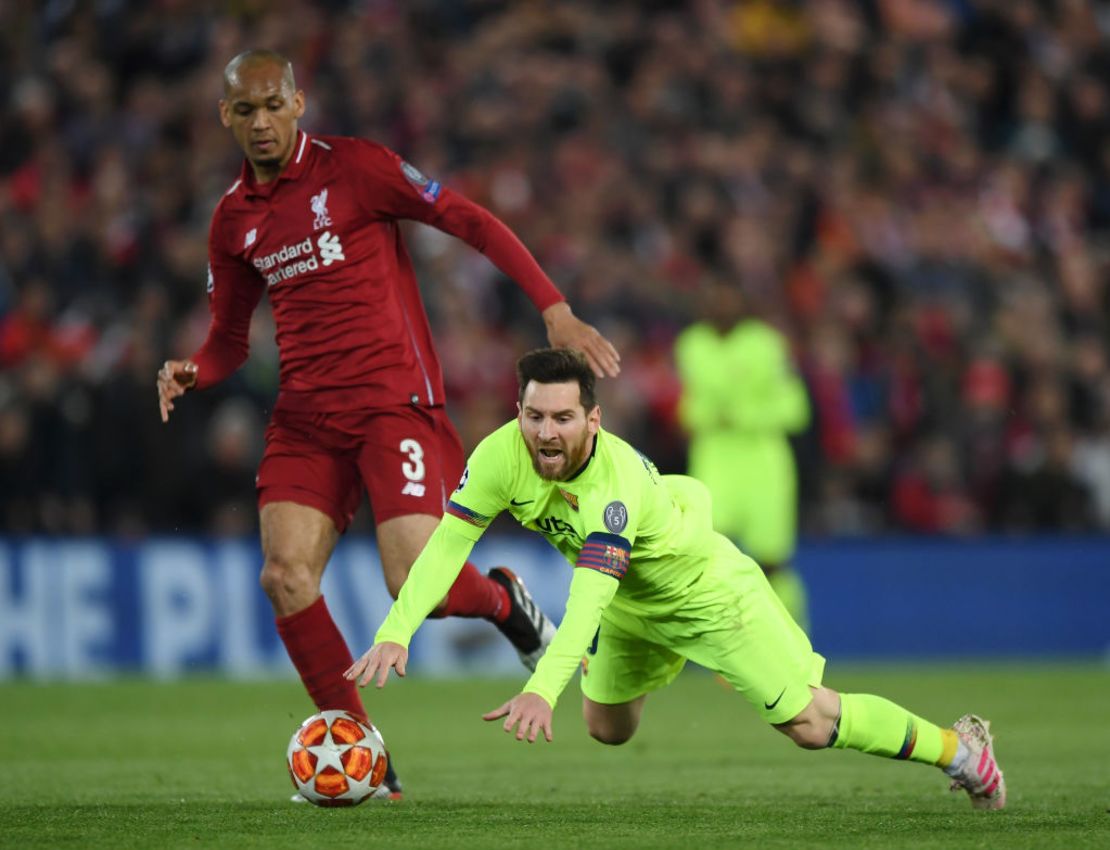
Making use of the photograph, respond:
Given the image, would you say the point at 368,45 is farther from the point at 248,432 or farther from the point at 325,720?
the point at 325,720

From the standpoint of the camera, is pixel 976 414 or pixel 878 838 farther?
pixel 976 414

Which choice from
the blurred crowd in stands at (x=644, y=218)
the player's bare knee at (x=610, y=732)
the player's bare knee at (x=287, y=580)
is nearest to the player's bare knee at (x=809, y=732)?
the player's bare knee at (x=610, y=732)

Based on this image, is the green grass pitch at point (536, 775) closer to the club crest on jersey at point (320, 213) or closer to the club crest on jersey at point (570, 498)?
the club crest on jersey at point (570, 498)

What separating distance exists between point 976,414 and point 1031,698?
3747 millimetres

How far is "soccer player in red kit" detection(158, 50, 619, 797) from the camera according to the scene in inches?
278

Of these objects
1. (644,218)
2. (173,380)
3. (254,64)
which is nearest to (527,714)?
(173,380)

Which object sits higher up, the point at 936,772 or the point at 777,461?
the point at 777,461

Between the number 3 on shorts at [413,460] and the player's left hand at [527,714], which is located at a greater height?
the number 3 on shorts at [413,460]

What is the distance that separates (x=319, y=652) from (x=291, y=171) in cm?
182

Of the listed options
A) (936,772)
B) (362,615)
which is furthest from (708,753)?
(362,615)

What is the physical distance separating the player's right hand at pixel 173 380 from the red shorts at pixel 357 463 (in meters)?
0.37

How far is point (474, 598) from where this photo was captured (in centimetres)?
735

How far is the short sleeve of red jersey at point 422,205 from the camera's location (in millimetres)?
7164

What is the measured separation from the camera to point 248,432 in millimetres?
13633
